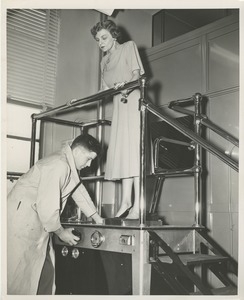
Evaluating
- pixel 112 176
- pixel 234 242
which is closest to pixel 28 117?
pixel 112 176

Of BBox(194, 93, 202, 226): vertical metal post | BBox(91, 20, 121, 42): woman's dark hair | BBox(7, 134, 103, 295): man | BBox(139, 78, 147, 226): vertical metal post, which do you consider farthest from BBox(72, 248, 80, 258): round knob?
BBox(91, 20, 121, 42): woman's dark hair

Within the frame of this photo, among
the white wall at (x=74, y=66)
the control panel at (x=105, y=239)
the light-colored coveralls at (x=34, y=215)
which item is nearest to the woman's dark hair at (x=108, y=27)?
the light-colored coveralls at (x=34, y=215)

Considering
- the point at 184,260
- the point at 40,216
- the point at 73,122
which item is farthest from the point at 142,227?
the point at 73,122

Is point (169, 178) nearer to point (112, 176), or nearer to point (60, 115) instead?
point (112, 176)

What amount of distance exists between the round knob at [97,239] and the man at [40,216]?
17cm

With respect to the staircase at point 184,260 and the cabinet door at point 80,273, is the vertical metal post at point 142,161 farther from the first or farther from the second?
the cabinet door at point 80,273

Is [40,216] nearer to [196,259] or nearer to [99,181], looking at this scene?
[196,259]

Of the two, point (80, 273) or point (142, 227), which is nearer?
point (142, 227)

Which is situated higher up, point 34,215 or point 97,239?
point 34,215

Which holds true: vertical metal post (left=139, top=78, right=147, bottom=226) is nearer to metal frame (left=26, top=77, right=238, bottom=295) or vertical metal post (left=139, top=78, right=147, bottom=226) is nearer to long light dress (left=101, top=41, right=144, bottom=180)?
metal frame (left=26, top=77, right=238, bottom=295)

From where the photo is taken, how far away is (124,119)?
256 cm

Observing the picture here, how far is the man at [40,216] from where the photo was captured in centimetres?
223

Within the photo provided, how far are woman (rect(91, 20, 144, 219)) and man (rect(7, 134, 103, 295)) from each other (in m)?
0.18

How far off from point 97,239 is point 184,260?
54 centimetres
